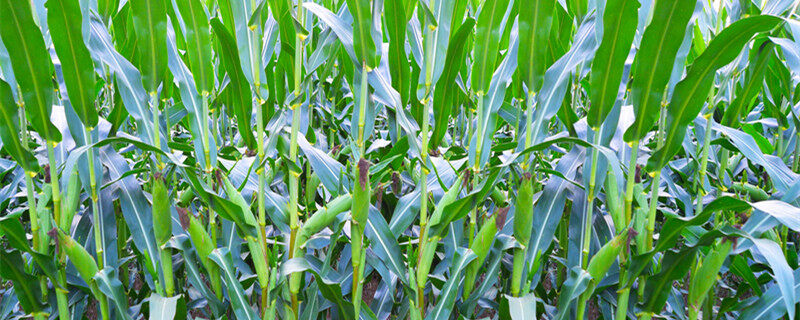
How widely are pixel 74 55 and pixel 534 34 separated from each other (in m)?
1.50

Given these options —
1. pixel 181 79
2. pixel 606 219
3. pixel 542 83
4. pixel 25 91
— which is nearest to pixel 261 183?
pixel 181 79

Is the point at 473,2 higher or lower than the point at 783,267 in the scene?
higher

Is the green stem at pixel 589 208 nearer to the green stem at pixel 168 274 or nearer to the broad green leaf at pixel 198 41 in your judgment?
the broad green leaf at pixel 198 41

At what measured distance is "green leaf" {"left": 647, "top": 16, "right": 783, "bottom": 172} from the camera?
1482 millimetres

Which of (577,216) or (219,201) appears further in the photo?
(577,216)

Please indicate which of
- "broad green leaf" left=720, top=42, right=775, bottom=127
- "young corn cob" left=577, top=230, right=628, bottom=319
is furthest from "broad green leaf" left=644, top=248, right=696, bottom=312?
"broad green leaf" left=720, top=42, right=775, bottom=127

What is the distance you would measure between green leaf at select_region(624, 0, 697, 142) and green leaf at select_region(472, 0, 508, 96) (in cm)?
50

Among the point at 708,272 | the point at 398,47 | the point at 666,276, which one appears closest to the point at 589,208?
the point at 666,276

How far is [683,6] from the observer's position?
1567 mm

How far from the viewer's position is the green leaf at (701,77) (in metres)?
1.48

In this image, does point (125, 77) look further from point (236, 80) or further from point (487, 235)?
point (487, 235)

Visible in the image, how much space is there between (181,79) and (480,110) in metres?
1.15

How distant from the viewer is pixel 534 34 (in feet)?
6.09

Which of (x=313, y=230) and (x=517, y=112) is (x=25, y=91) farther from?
(x=517, y=112)
